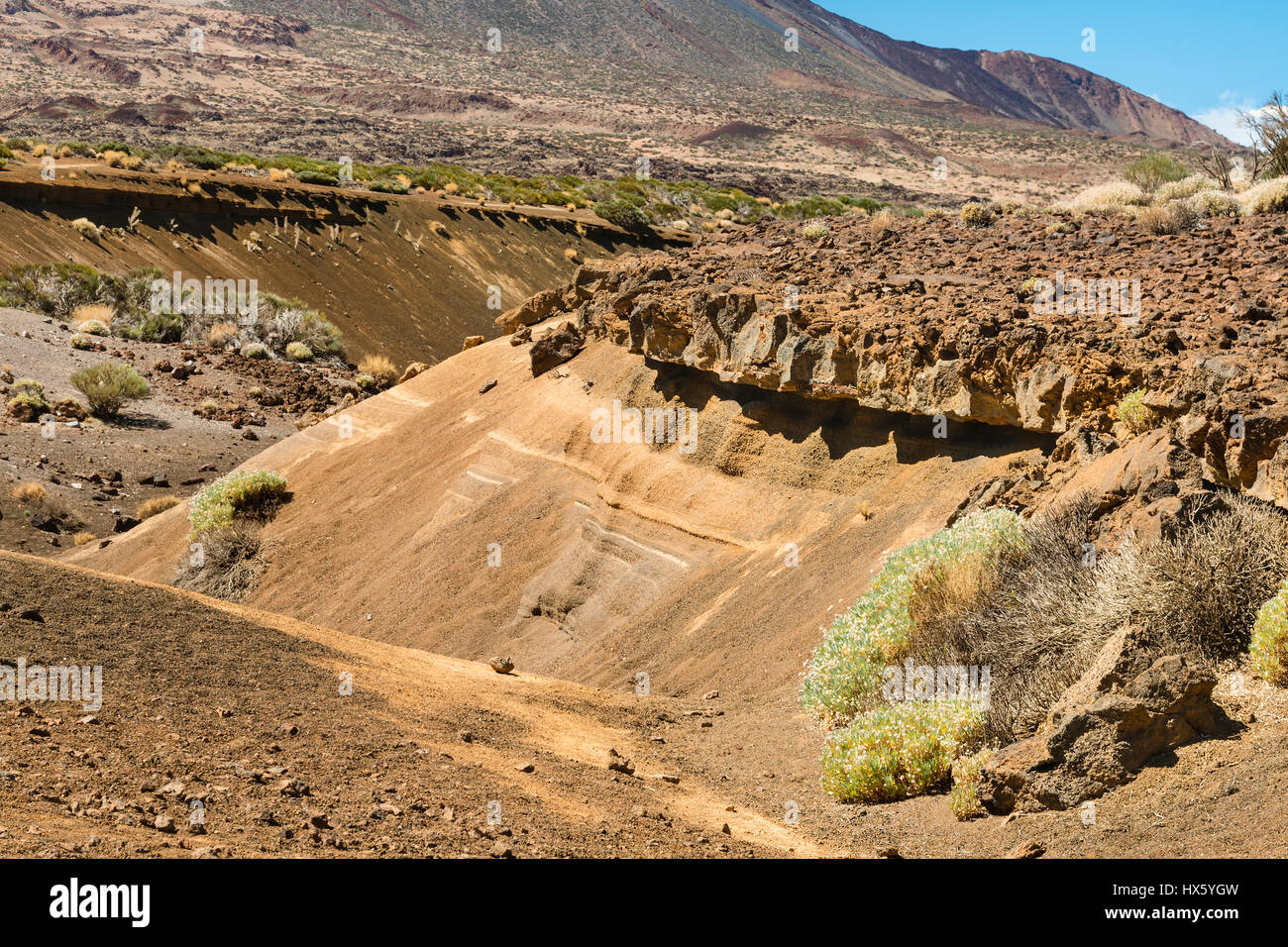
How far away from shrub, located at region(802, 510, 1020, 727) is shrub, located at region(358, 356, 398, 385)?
89.1 ft

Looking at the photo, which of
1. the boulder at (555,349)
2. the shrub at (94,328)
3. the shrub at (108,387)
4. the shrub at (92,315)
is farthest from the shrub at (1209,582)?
the shrub at (92,315)

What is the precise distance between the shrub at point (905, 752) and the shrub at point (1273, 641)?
4.86ft

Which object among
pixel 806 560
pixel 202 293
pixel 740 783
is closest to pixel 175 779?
pixel 740 783

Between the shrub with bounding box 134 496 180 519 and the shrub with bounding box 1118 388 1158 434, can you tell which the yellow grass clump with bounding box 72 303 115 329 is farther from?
the shrub with bounding box 1118 388 1158 434

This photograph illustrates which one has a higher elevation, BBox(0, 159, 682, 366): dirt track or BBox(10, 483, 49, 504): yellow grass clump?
BBox(0, 159, 682, 366): dirt track

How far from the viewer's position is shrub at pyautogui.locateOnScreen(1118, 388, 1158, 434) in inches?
368

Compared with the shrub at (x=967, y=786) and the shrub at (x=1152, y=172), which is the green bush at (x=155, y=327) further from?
the shrub at (x=967, y=786)

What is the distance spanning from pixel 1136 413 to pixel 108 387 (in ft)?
77.3

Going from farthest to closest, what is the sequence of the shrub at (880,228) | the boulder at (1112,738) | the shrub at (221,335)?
the shrub at (221,335) < the shrub at (880,228) < the boulder at (1112,738)

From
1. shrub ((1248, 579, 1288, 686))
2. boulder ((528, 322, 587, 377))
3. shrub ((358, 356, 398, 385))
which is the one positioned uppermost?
shrub ((358, 356, 398, 385))

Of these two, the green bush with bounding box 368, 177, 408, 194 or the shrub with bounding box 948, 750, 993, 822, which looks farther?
the green bush with bounding box 368, 177, 408, 194

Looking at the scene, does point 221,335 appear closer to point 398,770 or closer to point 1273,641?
point 398,770

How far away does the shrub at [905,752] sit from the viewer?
6488 millimetres

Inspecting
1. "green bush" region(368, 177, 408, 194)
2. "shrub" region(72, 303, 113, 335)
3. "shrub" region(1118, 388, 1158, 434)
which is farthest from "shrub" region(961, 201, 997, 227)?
"green bush" region(368, 177, 408, 194)
